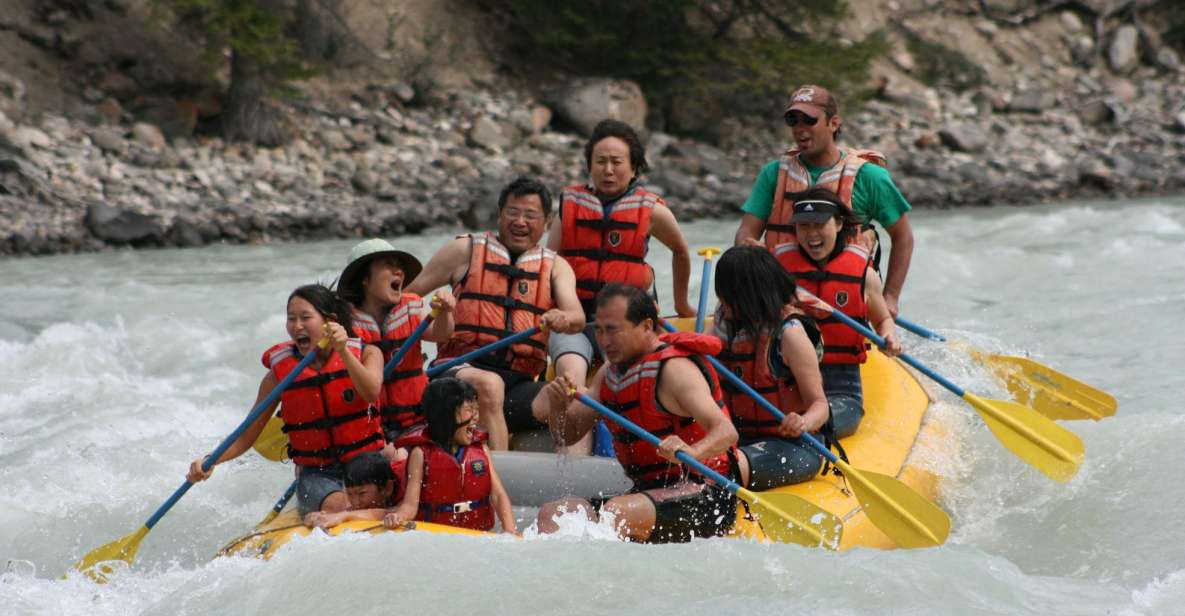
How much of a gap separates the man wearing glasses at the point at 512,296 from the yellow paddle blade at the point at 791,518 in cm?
90

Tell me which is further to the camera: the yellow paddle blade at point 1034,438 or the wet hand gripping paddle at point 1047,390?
the wet hand gripping paddle at point 1047,390

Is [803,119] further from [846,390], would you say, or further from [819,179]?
[846,390]

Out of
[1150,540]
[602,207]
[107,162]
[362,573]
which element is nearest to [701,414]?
[362,573]

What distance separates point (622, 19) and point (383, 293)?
39.5ft

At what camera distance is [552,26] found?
51.6 ft

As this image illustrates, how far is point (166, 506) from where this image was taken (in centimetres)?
412

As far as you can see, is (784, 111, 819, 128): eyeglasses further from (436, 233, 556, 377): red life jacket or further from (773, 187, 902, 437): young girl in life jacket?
(436, 233, 556, 377): red life jacket

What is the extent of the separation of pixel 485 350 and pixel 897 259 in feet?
5.38

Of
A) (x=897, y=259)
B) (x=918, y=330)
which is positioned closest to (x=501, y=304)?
(x=897, y=259)

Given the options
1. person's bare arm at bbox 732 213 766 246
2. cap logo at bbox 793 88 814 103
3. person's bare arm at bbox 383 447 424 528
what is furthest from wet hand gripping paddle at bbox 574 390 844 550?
cap logo at bbox 793 88 814 103

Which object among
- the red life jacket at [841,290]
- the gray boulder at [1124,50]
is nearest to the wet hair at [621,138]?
the red life jacket at [841,290]

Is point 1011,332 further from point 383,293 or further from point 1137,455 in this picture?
point 383,293

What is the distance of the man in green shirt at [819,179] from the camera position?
4.86 meters

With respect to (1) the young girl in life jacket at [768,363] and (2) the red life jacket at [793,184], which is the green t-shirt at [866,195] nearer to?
(2) the red life jacket at [793,184]
